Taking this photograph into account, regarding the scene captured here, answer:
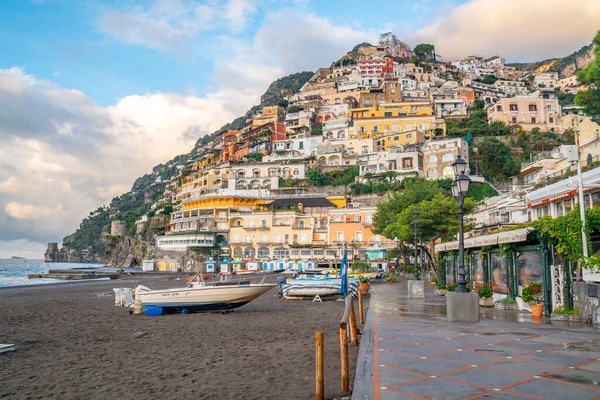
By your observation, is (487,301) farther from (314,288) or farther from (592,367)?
(314,288)

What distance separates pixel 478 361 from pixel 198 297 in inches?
561

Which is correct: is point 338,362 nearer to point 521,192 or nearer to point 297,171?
point 521,192

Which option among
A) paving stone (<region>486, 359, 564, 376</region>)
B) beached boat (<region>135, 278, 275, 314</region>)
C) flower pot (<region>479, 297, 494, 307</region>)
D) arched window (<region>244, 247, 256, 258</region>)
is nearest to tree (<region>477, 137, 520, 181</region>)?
arched window (<region>244, 247, 256, 258</region>)

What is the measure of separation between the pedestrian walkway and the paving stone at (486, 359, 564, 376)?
1 centimetres

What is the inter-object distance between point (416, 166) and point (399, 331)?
63977 millimetres

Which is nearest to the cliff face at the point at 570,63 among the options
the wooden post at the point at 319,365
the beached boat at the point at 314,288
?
the beached boat at the point at 314,288

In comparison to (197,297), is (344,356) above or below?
above

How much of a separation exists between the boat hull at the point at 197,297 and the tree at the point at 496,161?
5997 centimetres

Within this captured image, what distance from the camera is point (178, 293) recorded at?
1956 cm

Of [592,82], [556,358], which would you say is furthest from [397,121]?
[556,358]

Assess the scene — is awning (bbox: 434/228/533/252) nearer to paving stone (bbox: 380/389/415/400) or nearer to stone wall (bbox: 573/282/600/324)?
stone wall (bbox: 573/282/600/324)

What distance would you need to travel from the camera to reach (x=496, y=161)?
70438mm

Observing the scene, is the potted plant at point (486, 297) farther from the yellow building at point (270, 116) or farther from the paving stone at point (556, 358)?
the yellow building at point (270, 116)

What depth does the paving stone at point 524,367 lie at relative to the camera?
263 inches
